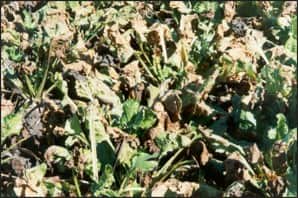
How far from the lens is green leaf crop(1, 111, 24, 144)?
196 cm

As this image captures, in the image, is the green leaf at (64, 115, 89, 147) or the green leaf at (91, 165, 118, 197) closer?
the green leaf at (91, 165, 118, 197)

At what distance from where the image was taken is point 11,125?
1978 millimetres

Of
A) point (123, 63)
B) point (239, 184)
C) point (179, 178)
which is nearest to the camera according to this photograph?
point (239, 184)

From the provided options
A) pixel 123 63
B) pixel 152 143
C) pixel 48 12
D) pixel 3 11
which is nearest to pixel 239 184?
pixel 152 143

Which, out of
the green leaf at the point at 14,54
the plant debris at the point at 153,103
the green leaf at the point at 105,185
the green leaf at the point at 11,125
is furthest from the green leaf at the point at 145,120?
the green leaf at the point at 14,54

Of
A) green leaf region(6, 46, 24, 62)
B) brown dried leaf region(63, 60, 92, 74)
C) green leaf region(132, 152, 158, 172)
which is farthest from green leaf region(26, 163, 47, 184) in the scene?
green leaf region(6, 46, 24, 62)

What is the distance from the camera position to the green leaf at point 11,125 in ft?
6.44

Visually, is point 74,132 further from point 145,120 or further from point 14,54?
point 14,54

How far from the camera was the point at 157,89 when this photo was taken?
2.19 meters

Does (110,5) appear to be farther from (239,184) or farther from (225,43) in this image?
(239,184)

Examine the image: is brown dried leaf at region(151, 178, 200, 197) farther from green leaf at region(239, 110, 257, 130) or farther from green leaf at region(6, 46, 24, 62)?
green leaf at region(6, 46, 24, 62)

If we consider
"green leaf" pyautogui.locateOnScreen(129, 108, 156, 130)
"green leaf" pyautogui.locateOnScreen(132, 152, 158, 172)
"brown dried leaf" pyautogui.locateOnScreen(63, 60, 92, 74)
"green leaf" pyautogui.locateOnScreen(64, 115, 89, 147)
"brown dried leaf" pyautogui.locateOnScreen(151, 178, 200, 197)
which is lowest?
"brown dried leaf" pyautogui.locateOnScreen(151, 178, 200, 197)

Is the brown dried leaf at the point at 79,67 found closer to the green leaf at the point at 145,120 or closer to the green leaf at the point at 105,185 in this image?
the green leaf at the point at 145,120

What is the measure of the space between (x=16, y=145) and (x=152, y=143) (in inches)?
17.8
